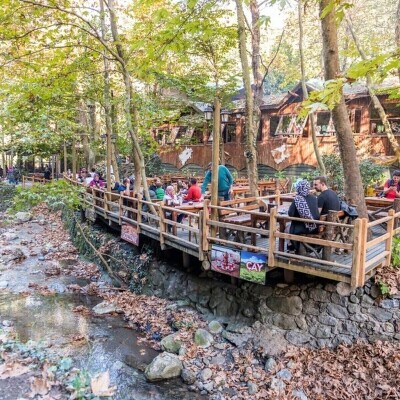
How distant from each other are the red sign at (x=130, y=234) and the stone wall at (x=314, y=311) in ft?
11.4

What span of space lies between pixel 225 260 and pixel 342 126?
388 cm

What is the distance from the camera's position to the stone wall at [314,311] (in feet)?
23.1

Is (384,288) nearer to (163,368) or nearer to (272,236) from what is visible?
(272,236)

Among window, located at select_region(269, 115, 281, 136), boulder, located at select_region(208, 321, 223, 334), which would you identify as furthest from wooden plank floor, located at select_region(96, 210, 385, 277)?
window, located at select_region(269, 115, 281, 136)

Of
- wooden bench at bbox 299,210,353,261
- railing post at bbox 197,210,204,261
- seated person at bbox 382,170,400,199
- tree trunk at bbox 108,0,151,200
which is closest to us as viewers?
wooden bench at bbox 299,210,353,261

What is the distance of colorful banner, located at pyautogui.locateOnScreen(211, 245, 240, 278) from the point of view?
757 centimetres

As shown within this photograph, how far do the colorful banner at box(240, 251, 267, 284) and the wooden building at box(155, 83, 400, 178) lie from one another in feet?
39.5

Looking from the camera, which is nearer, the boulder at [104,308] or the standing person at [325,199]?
the standing person at [325,199]

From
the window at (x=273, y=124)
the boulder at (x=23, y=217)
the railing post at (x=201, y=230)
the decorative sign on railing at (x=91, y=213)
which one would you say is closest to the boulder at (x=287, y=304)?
the railing post at (x=201, y=230)

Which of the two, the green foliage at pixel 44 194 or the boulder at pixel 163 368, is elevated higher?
the green foliage at pixel 44 194

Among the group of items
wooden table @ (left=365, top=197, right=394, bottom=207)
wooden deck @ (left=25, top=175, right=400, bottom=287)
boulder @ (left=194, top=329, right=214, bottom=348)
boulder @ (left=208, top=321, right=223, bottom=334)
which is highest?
wooden table @ (left=365, top=197, right=394, bottom=207)

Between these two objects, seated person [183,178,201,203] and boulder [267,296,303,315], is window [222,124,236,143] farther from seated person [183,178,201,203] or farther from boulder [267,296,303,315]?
boulder [267,296,303,315]

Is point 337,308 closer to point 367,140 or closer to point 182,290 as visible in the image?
point 182,290

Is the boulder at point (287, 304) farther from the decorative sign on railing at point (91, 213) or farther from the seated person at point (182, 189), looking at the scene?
the decorative sign on railing at point (91, 213)
